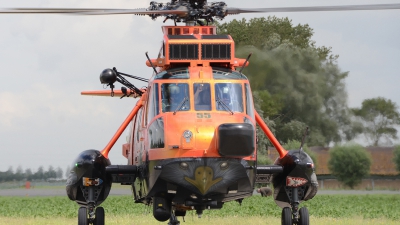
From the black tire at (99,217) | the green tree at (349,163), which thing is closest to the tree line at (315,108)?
the green tree at (349,163)

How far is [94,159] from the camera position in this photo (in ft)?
49.2

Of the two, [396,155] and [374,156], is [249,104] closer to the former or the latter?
[374,156]

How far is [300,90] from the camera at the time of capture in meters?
33.0

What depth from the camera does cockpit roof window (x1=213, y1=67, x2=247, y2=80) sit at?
14421 mm

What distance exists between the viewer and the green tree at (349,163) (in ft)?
115

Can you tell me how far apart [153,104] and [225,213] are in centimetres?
1170

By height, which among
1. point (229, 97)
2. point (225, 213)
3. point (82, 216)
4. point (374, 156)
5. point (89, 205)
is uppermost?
point (229, 97)

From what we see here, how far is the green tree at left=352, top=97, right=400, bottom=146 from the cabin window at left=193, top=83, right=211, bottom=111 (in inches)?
925

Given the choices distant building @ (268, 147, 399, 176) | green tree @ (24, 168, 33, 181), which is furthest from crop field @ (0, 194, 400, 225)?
green tree @ (24, 168, 33, 181)

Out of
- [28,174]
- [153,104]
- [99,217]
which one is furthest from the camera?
[28,174]

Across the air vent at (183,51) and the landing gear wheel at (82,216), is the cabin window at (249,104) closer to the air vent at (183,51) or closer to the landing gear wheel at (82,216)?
the air vent at (183,51)

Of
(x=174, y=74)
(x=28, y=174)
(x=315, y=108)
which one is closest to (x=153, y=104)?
(x=174, y=74)

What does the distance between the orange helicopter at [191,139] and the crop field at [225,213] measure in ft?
18.7

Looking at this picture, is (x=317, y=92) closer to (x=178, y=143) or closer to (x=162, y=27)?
(x=162, y=27)
